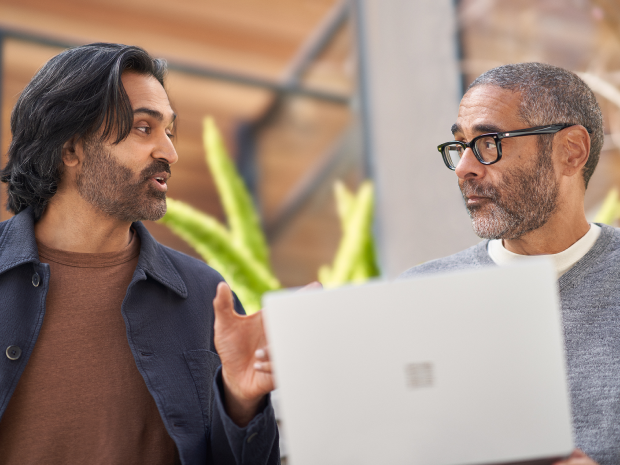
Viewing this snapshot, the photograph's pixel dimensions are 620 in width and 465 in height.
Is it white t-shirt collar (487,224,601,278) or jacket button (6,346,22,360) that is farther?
white t-shirt collar (487,224,601,278)

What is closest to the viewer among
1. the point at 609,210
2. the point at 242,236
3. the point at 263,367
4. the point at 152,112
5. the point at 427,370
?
the point at 427,370

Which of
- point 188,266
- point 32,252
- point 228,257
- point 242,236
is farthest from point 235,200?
point 32,252

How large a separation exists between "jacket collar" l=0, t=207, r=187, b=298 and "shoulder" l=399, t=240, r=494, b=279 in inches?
22.0

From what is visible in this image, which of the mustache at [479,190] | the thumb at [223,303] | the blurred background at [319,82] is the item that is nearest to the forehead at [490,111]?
the mustache at [479,190]

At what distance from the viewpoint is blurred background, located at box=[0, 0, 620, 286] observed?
119 inches

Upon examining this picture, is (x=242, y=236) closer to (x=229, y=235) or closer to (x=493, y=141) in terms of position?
(x=229, y=235)

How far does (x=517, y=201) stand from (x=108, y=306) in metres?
0.88

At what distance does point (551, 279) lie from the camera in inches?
32.5

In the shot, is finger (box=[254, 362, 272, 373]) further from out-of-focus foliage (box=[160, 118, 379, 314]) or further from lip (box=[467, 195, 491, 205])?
out-of-focus foliage (box=[160, 118, 379, 314])

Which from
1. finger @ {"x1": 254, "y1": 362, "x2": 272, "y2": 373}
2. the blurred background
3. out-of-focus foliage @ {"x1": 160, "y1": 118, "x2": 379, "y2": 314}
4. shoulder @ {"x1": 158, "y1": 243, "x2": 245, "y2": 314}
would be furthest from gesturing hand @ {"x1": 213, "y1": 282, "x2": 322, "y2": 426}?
the blurred background

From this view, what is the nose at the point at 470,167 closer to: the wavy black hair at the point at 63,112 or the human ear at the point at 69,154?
the wavy black hair at the point at 63,112

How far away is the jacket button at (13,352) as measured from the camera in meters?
1.18

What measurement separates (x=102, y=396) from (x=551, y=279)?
2.81 feet

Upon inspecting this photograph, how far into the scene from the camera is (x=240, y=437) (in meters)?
1.13
